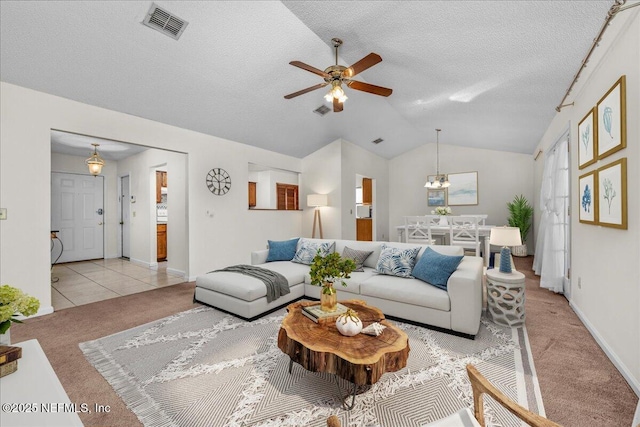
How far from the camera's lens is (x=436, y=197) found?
25.8 ft

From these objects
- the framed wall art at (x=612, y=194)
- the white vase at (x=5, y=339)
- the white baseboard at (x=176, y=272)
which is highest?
the framed wall art at (x=612, y=194)

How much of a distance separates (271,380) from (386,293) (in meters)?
1.44

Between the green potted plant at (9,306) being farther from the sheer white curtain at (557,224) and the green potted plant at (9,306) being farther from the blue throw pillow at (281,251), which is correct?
the sheer white curtain at (557,224)

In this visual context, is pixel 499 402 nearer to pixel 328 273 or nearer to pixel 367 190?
pixel 328 273

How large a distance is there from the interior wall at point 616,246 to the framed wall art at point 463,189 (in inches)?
177

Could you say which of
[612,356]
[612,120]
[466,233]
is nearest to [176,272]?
[466,233]

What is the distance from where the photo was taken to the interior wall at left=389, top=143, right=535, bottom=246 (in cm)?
691

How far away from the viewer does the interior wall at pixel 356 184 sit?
640cm

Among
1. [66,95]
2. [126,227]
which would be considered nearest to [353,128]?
[66,95]

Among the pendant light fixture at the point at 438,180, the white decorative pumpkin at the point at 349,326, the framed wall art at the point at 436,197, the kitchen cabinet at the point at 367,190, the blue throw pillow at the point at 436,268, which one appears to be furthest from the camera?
the kitchen cabinet at the point at 367,190

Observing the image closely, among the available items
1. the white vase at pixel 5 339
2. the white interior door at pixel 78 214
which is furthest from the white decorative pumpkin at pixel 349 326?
the white interior door at pixel 78 214

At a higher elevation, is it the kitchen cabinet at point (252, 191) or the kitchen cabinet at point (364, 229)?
the kitchen cabinet at point (252, 191)

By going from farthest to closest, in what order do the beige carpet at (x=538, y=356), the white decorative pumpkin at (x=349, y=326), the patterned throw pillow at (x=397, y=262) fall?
1. the patterned throw pillow at (x=397, y=262)
2. the white decorative pumpkin at (x=349, y=326)
3. the beige carpet at (x=538, y=356)

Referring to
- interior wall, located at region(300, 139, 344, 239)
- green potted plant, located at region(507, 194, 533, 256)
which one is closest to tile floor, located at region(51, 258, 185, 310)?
interior wall, located at region(300, 139, 344, 239)
